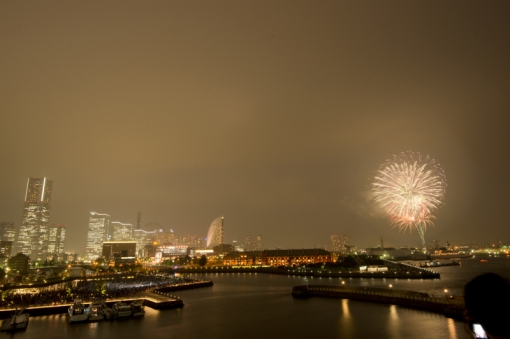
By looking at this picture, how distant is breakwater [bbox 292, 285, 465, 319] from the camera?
18.2 metres

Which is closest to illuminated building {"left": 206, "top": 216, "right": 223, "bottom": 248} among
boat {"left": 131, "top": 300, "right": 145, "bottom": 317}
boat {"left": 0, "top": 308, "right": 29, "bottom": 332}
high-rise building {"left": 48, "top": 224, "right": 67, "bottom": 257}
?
high-rise building {"left": 48, "top": 224, "right": 67, "bottom": 257}

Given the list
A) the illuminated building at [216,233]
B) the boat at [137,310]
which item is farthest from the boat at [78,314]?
the illuminated building at [216,233]

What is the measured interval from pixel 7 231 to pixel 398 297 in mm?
191407

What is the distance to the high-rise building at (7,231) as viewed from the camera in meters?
161

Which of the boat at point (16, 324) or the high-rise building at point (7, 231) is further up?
the high-rise building at point (7, 231)

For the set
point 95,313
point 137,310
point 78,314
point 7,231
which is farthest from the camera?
point 7,231

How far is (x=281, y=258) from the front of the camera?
79.3m

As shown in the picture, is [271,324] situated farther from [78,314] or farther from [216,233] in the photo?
[216,233]

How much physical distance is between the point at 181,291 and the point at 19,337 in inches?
760

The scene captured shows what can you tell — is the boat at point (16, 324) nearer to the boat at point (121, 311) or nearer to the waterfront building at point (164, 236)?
the boat at point (121, 311)

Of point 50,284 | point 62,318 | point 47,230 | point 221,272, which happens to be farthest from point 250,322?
point 47,230

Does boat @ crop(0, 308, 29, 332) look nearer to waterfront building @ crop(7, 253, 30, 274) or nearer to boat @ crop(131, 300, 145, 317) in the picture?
boat @ crop(131, 300, 145, 317)

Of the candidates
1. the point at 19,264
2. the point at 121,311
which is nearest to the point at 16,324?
the point at 121,311

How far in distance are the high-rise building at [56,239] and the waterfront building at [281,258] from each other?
120536 millimetres
